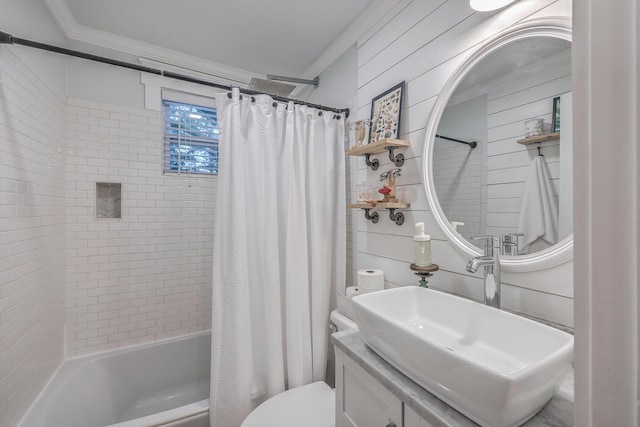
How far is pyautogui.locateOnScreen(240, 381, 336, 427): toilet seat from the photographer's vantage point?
1.26m

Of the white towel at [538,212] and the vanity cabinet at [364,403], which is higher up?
the white towel at [538,212]

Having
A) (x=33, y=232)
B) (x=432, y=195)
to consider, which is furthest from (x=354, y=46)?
(x=33, y=232)

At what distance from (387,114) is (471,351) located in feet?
3.91

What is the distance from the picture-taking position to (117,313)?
2031 millimetres

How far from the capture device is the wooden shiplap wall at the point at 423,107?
0.92 meters

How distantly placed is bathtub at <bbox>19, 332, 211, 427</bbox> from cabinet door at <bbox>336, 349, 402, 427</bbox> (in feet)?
3.33

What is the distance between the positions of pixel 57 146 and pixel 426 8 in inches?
92.6

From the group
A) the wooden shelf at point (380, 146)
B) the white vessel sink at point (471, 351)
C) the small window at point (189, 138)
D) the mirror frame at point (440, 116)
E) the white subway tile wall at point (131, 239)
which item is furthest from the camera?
the small window at point (189, 138)

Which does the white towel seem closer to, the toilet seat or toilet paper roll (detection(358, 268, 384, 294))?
toilet paper roll (detection(358, 268, 384, 294))

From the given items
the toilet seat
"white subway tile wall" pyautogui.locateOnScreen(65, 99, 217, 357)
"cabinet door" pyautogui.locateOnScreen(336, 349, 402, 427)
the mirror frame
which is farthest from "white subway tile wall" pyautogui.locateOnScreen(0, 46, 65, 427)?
the mirror frame

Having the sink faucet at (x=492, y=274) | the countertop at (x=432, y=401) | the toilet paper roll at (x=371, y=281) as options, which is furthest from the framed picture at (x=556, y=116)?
the toilet paper roll at (x=371, y=281)

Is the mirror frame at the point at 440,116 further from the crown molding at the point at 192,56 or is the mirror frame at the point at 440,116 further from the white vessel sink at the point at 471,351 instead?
the crown molding at the point at 192,56

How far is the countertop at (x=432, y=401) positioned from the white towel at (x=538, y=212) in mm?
392

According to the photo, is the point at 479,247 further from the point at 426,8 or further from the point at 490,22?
the point at 426,8
